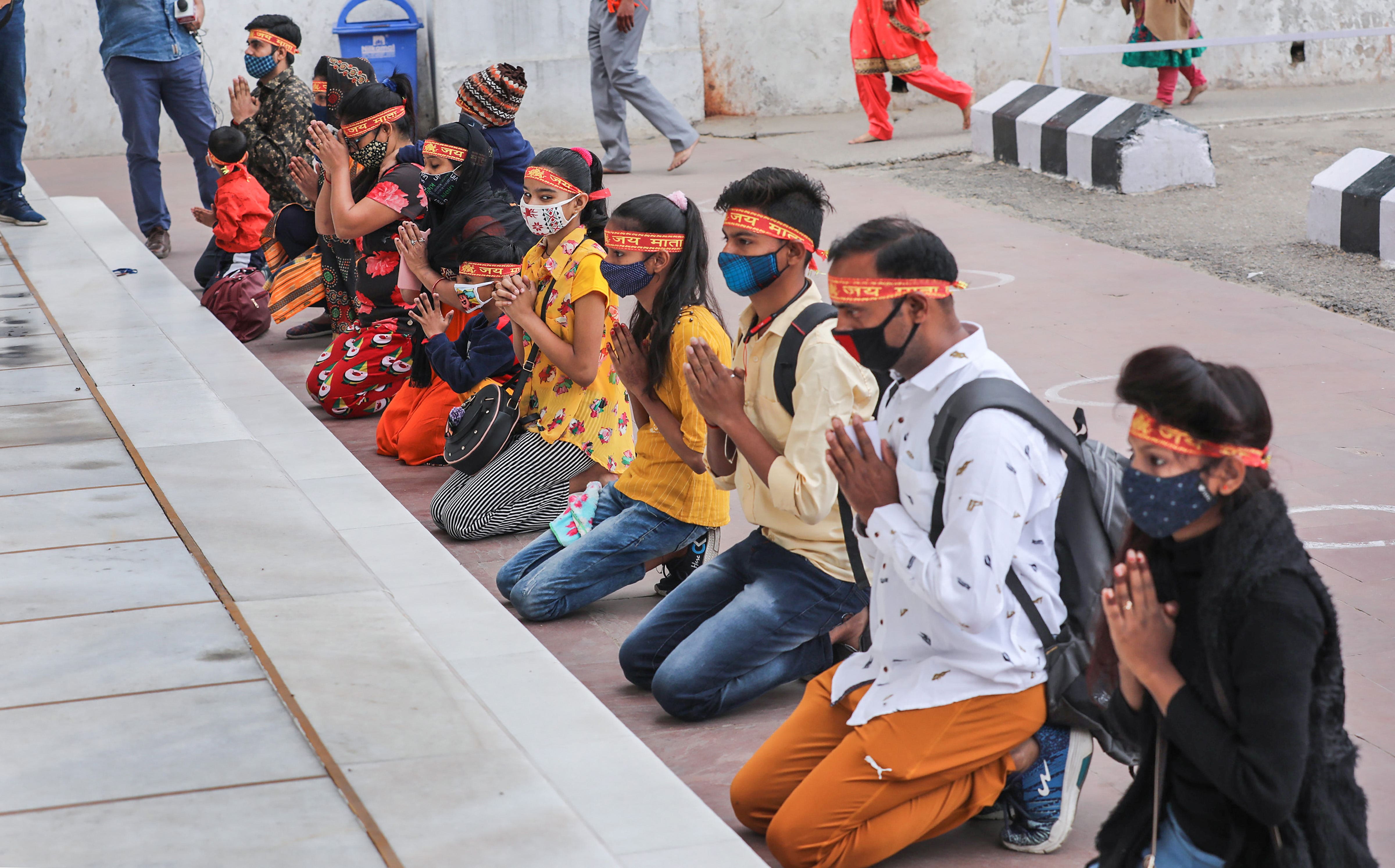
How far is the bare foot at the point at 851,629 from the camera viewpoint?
3846 mm

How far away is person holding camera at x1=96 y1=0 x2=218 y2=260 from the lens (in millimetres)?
9289

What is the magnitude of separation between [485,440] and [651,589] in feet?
2.73

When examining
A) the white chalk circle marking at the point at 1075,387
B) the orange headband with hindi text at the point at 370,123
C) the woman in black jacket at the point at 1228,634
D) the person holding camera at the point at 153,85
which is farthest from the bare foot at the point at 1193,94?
the woman in black jacket at the point at 1228,634

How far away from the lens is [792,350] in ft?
11.7

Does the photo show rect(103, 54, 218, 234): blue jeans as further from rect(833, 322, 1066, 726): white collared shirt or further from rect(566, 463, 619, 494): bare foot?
rect(833, 322, 1066, 726): white collared shirt

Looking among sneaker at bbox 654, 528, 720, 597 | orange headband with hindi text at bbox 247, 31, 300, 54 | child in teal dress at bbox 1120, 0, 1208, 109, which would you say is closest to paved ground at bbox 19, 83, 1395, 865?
sneaker at bbox 654, 528, 720, 597

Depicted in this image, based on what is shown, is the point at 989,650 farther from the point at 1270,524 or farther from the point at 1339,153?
the point at 1339,153

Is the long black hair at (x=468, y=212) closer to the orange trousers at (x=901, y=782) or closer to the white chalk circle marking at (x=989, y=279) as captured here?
the white chalk circle marking at (x=989, y=279)

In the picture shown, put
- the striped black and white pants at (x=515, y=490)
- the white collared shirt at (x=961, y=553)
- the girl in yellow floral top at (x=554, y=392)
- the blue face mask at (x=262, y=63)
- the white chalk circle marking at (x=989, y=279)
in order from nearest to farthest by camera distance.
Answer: the white collared shirt at (x=961, y=553) < the girl in yellow floral top at (x=554, y=392) < the striped black and white pants at (x=515, y=490) < the white chalk circle marking at (x=989, y=279) < the blue face mask at (x=262, y=63)

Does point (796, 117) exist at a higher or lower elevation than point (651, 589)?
higher

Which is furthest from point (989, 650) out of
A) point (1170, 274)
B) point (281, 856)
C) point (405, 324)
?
point (1170, 274)

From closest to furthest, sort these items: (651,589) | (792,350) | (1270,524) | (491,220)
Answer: (1270,524) → (792,350) → (651,589) → (491,220)

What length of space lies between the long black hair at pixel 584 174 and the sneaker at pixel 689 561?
1.12 metres

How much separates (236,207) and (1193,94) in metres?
9.40
